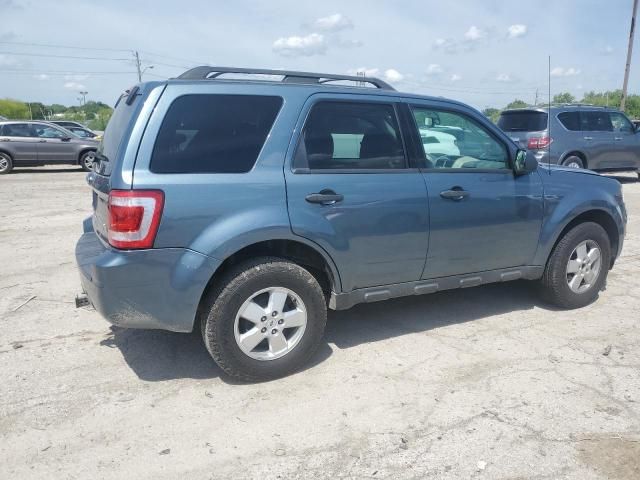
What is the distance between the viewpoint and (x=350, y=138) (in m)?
3.66

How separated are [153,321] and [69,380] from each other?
2.57 ft

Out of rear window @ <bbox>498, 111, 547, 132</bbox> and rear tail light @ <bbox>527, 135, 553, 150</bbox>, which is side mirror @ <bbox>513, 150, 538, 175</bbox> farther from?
rear window @ <bbox>498, 111, 547, 132</bbox>

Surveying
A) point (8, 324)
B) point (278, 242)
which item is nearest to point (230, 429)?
point (278, 242)

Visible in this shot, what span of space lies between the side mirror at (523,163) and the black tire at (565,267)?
29.4 inches

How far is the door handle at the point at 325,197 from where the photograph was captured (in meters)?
3.38

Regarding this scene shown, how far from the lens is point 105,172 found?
3.26 meters

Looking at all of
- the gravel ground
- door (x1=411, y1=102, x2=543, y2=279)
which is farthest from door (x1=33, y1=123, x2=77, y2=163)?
door (x1=411, y1=102, x2=543, y2=279)

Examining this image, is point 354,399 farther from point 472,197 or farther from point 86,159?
point 86,159

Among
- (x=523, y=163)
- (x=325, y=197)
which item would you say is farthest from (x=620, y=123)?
(x=325, y=197)

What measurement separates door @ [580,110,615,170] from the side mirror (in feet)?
30.6

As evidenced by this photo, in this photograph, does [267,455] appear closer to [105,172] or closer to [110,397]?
[110,397]

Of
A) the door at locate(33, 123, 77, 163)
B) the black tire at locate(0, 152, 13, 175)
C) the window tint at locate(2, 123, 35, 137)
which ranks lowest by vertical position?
the black tire at locate(0, 152, 13, 175)

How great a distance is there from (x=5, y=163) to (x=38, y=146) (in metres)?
1.03

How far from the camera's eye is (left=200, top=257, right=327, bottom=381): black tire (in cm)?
322
